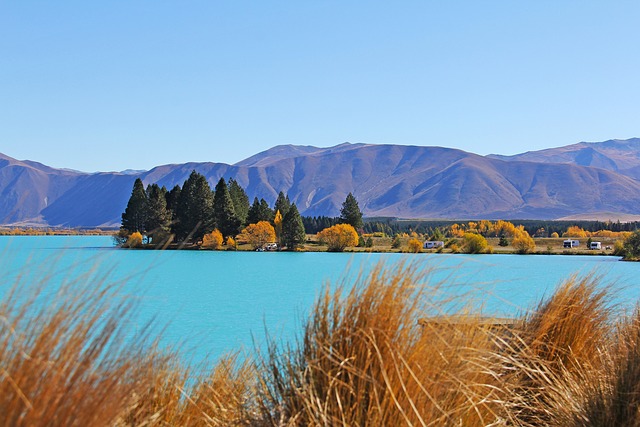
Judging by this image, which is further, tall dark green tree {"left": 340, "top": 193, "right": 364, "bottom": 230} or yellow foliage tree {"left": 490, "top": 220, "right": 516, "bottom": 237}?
yellow foliage tree {"left": 490, "top": 220, "right": 516, "bottom": 237}

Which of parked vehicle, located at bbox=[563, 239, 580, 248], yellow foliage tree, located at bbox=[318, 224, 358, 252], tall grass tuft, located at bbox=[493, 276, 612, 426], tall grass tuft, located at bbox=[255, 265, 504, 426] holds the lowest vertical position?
parked vehicle, located at bbox=[563, 239, 580, 248]

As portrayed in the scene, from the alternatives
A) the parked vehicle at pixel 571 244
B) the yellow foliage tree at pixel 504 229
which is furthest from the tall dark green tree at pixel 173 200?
the yellow foliage tree at pixel 504 229

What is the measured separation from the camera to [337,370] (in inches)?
123

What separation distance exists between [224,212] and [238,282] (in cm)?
3787

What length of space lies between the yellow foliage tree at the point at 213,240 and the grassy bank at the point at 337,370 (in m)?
79.8

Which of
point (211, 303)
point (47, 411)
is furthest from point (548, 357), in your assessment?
point (211, 303)

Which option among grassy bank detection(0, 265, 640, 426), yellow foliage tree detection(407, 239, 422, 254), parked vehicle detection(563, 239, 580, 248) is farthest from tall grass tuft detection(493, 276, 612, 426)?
parked vehicle detection(563, 239, 580, 248)

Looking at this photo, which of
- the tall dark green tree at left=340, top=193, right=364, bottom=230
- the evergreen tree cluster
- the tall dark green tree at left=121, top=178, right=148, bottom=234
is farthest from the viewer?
the tall dark green tree at left=340, top=193, right=364, bottom=230

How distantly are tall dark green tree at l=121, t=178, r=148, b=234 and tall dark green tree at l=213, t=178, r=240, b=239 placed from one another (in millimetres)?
8059

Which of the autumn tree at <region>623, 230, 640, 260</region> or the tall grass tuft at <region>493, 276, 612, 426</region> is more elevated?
the tall grass tuft at <region>493, 276, 612, 426</region>

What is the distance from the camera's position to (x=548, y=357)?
4.86m

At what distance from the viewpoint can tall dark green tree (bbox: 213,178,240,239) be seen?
83.8 m

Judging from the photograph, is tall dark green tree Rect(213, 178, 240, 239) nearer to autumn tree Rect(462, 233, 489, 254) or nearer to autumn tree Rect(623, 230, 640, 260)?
autumn tree Rect(462, 233, 489, 254)

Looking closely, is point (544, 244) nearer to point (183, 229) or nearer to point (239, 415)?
point (183, 229)
